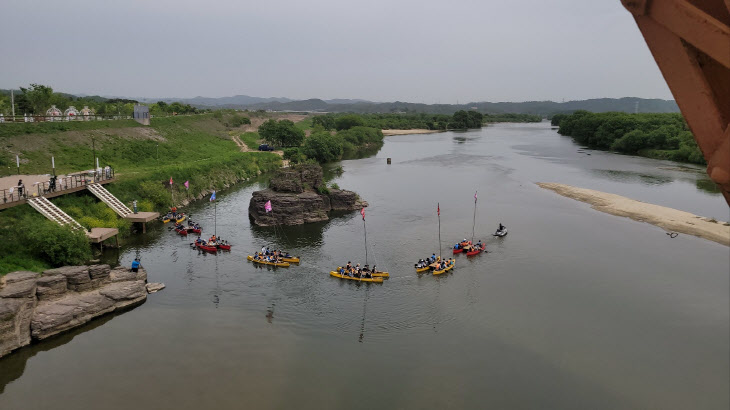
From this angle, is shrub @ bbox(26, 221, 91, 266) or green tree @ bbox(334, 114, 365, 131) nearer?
shrub @ bbox(26, 221, 91, 266)

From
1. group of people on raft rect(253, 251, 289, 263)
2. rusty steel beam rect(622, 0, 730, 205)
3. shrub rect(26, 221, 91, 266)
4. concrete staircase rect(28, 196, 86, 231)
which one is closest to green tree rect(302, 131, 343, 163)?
group of people on raft rect(253, 251, 289, 263)

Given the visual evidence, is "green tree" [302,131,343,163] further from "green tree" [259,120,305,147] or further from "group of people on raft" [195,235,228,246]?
"group of people on raft" [195,235,228,246]

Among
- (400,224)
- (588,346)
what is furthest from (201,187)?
(588,346)

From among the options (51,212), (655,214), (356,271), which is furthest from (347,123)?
(356,271)

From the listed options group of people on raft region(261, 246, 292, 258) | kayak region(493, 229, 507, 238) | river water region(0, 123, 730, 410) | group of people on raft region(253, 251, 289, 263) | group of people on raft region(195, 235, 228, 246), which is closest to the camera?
river water region(0, 123, 730, 410)

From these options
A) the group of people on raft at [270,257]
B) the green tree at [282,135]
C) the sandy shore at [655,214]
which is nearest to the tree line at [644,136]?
the sandy shore at [655,214]

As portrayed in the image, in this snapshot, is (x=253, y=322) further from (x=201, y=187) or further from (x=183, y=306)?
(x=201, y=187)
